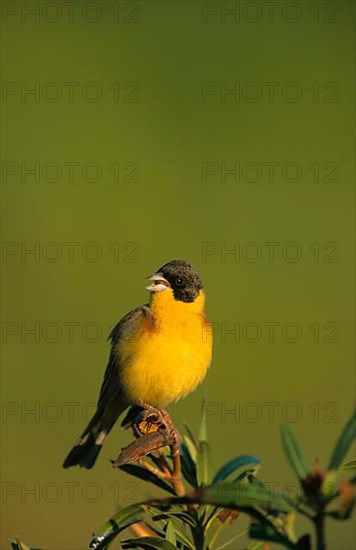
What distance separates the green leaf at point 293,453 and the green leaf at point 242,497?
24mm

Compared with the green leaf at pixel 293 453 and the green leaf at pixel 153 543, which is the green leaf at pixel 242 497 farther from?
the green leaf at pixel 153 543

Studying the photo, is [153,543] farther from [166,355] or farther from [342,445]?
[166,355]

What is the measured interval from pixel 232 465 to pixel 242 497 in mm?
320

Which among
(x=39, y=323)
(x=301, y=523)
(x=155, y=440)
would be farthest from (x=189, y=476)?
(x=39, y=323)

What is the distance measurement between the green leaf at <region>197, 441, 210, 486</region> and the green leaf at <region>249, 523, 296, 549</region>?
375 millimetres

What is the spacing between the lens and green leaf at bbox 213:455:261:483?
1043 mm

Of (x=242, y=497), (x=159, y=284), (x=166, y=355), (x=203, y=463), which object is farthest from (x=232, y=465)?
(x=159, y=284)

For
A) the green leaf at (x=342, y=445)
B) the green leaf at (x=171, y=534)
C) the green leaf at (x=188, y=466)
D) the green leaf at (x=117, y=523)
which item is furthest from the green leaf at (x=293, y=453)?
the green leaf at (x=188, y=466)

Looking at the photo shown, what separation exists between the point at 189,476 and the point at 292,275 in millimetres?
5759

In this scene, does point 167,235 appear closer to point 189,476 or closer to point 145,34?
point 145,34

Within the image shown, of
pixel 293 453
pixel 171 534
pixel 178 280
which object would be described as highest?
pixel 178 280

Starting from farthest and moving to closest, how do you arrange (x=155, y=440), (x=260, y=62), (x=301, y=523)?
(x=260, y=62)
(x=301, y=523)
(x=155, y=440)

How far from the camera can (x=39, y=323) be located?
19.7ft

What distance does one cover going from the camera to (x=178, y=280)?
3338 millimetres
